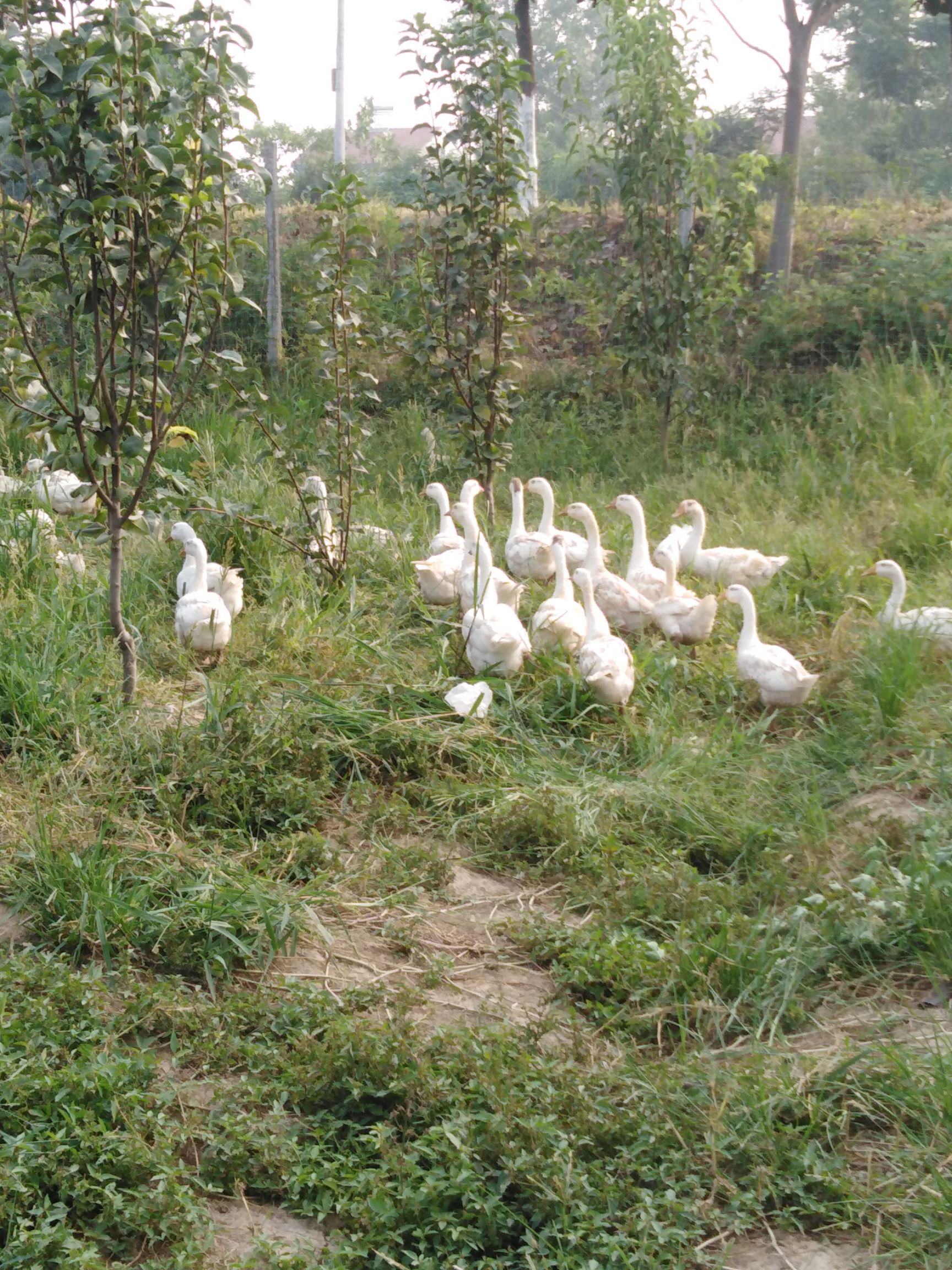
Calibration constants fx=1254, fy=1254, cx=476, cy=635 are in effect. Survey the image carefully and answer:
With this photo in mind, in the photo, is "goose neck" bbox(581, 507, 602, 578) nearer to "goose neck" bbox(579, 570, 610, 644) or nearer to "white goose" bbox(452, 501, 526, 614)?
"white goose" bbox(452, 501, 526, 614)

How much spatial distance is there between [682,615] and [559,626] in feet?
2.34

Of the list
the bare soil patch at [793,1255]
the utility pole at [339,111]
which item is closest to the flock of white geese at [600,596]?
the bare soil patch at [793,1255]

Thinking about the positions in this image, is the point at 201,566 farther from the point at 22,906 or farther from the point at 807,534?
the point at 807,534

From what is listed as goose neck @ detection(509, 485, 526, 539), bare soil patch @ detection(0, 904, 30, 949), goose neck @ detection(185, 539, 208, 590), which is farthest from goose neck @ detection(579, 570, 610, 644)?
bare soil patch @ detection(0, 904, 30, 949)

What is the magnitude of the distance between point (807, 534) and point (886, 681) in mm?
2125

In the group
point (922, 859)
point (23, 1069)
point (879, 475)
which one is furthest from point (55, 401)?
point (879, 475)

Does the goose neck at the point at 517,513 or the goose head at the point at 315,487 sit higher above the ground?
the goose head at the point at 315,487

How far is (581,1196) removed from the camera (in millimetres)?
2758

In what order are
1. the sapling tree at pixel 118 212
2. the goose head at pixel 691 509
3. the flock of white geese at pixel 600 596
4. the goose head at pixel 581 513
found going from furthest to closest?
the goose head at pixel 691 509 < the goose head at pixel 581 513 < the flock of white geese at pixel 600 596 < the sapling tree at pixel 118 212

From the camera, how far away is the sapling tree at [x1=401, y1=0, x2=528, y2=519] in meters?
6.89

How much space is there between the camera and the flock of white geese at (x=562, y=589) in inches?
210

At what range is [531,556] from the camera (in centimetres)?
670

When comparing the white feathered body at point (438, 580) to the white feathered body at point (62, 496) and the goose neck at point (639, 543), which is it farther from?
the white feathered body at point (62, 496)

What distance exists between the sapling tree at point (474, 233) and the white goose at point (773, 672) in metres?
2.52
